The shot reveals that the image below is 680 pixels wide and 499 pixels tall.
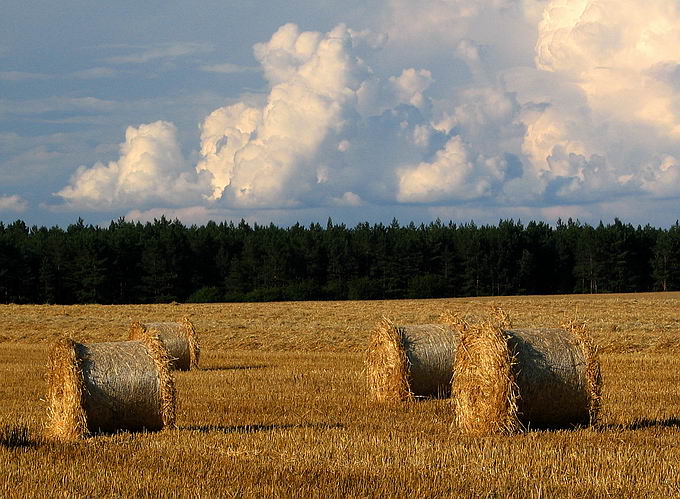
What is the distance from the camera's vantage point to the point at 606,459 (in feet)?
33.0

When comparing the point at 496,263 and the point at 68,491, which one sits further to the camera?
the point at 496,263

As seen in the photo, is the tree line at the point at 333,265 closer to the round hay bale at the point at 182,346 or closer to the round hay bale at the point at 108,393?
the round hay bale at the point at 182,346

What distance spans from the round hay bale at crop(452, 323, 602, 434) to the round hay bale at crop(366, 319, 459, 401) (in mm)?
3412

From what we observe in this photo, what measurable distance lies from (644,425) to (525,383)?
6.45 feet

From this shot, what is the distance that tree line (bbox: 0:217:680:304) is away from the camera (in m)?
84.6

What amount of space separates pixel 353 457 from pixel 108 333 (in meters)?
26.6

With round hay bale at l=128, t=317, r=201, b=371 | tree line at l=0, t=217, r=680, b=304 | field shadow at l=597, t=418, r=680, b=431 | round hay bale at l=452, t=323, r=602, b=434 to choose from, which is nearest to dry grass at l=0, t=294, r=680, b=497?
field shadow at l=597, t=418, r=680, b=431

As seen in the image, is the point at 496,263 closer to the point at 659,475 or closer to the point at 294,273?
the point at 294,273

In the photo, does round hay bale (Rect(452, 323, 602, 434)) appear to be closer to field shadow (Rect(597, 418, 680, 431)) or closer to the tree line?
field shadow (Rect(597, 418, 680, 431))

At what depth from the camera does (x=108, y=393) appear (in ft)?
39.7

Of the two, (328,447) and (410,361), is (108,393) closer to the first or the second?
(328,447)

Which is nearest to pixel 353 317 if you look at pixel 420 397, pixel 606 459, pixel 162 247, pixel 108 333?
pixel 108 333

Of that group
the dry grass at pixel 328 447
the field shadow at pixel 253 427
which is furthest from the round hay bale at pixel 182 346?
the field shadow at pixel 253 427

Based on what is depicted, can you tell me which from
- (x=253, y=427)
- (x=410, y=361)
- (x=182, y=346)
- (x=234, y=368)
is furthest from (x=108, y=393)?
(x=234, y=368)
